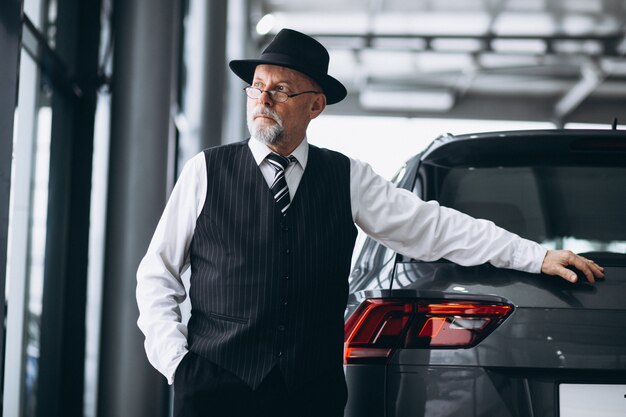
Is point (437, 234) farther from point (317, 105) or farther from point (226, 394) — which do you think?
point (226, 394)

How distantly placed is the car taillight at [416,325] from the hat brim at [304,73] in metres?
0.66

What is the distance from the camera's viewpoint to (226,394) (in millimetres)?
2045

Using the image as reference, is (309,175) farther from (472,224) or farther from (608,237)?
(608,237)

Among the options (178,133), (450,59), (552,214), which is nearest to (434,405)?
(552,214)

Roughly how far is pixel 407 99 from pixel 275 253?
49.2 feet

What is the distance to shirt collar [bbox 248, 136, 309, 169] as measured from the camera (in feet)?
7.25

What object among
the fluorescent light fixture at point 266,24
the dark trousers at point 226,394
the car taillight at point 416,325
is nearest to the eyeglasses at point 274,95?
the car taillight at point 416,325

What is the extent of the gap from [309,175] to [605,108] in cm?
1666

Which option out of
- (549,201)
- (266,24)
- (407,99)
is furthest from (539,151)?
(407,99)

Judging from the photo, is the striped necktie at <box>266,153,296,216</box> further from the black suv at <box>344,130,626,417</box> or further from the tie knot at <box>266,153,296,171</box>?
the black suv at <box>344,130,626,417</box>

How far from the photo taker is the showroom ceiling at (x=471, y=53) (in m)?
12.3

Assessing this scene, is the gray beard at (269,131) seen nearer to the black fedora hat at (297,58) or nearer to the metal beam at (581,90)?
the black fedora hat at (297,58)

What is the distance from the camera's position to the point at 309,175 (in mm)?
2225

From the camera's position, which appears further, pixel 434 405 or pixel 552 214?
pixel 552 214
